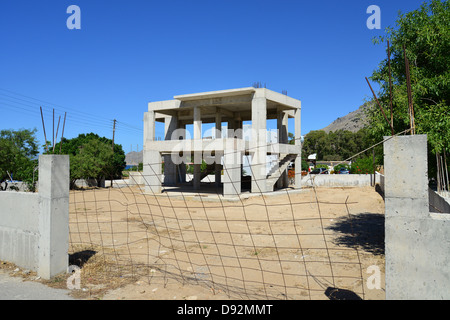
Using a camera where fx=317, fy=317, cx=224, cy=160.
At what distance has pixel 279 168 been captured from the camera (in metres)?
25.0

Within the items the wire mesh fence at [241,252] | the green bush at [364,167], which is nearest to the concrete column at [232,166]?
the wire mesh fence at [241,252]

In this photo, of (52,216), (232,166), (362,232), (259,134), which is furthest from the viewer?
(259,134)

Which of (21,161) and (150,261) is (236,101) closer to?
(21,161)

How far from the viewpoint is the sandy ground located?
541cm

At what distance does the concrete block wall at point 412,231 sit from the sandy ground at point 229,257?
1609 millimetres

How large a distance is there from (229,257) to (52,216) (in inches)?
157

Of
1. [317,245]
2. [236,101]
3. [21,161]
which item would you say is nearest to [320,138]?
[236,101]

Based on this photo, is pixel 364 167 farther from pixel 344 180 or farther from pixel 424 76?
pixel 424 76

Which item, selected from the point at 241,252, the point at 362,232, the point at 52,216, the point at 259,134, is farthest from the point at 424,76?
the point at 259,134

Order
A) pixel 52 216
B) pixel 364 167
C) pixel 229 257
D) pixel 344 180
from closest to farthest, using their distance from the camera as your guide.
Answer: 1. pixel 52 216
2. pixel 229 257
3. pixel 344 180
4. pixel 364 167

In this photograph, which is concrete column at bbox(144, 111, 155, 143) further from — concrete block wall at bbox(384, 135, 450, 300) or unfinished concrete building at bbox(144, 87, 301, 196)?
concrete block wall at bbox(384, 135, 450, 300)

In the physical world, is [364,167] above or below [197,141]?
below

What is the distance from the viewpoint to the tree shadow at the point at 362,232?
8.64 m

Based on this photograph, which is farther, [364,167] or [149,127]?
[364,167]
